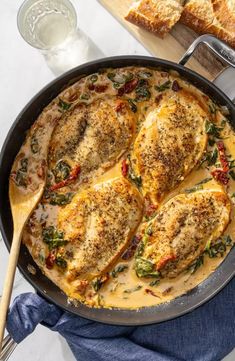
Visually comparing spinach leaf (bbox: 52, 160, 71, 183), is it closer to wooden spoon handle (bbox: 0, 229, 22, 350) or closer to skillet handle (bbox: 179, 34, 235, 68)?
wooden spoon handle (bbox: 0, 229, 22, 350)

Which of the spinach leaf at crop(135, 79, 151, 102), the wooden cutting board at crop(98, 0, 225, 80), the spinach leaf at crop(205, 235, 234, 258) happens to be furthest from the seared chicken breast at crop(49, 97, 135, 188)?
the spinach leaf at crop(205, 235, 234, 258)

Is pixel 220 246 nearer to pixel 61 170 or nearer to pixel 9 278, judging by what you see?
pixel 61 170

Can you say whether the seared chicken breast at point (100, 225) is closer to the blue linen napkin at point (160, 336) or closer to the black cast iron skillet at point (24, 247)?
the black cast iron skillet at point (24, 247)

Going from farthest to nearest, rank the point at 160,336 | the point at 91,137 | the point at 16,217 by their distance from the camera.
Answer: the point at 160,336 → the point at 91,137 → the point at 16,217

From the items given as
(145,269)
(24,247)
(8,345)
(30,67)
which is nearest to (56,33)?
(30,67)

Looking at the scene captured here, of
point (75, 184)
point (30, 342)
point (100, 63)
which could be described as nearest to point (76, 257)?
point (75, 184)

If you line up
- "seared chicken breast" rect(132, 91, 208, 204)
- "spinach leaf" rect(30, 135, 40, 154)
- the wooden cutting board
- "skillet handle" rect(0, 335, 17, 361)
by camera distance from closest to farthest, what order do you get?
"skillet handle" rect(0, 335, 17, 361) → "seared chicken breast" rect(132, 91, 208, 204) → "spinach leaf" rect(30, 135, 40, 154) → the wooden cutting board

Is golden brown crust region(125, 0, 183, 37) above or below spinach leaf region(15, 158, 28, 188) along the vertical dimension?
above
